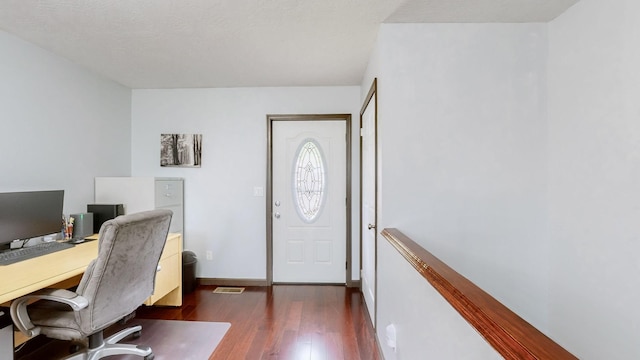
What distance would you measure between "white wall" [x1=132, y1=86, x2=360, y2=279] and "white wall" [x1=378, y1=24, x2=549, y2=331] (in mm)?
1479

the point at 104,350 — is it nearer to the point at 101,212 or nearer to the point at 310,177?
the point at 101,212

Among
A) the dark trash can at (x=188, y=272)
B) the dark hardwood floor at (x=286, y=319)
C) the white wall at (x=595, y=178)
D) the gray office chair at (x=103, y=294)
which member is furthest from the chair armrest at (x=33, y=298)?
the white wall at (x=595, y=178)

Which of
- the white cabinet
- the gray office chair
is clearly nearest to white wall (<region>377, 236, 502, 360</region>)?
the gray office chair

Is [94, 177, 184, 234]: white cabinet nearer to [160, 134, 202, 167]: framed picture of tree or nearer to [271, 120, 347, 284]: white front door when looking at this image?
[160, 134, 202, 167]: framed picture of tree

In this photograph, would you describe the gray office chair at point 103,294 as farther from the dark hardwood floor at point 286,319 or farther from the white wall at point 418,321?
the white wall at point 418,321

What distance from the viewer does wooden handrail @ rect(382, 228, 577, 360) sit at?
0.61 m

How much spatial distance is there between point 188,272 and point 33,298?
65.1 inches

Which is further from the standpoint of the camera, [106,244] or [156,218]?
[156,218]

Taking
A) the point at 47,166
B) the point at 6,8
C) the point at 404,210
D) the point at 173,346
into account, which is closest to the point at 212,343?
the point at 173,346

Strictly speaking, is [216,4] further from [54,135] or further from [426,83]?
[54,135]

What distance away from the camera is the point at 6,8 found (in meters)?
1.82

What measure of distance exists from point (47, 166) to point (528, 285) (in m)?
3.75

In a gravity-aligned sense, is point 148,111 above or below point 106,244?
above

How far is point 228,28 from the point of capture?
2.05 meters
